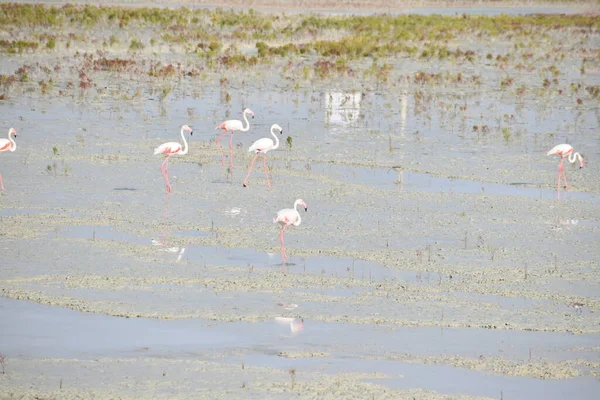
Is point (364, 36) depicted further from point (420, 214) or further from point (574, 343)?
point (574, 343)

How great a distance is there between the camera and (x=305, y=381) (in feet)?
29.9

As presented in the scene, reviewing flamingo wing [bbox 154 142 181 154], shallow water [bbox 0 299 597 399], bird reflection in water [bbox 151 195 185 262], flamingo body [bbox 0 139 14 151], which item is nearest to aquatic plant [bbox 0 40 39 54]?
flamingo body [bbox 0 139 14 151]

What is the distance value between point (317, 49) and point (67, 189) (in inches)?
938

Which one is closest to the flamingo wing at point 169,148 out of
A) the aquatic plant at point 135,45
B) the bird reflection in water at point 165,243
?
the bird reflection in water at point 165,243

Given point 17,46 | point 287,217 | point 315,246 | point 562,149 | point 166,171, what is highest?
point 17,46

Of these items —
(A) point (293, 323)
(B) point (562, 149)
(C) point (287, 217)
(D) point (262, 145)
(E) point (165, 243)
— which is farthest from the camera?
(B) point (562, 149)

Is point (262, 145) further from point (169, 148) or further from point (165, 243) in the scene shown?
point (165, 243)

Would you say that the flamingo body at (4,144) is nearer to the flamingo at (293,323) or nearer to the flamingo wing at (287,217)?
the flamingo wing at (287,217)

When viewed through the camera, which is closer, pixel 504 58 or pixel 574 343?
pixel 574 343

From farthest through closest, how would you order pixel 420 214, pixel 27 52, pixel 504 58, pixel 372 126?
pixel 504 58, pixel 27 52, pixel 372 126, pixel 420 214

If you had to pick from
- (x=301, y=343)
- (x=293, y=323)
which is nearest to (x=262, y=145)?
(x=293, y=323)

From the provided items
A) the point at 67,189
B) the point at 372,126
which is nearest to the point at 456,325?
the point at 67,189

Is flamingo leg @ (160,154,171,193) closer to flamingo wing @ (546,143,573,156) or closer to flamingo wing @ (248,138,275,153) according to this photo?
flamingo wing @ (248,138,275,153)

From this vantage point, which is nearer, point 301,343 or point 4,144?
point 301,343
